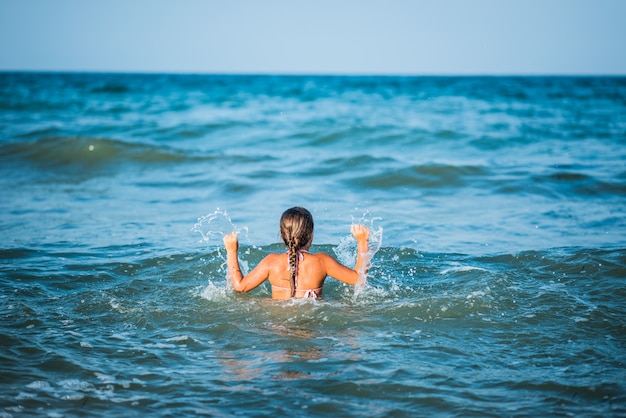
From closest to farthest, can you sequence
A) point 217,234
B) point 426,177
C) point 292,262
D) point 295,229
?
point 295,229
point 292,262
point 217,234
point 426,177

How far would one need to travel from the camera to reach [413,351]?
466cm

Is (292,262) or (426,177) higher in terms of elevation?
(426,177)

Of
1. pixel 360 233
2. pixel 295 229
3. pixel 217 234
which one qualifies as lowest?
pixel 217 234

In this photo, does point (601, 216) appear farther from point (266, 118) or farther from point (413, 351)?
point (266, 118)

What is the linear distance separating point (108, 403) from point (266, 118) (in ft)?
62.4

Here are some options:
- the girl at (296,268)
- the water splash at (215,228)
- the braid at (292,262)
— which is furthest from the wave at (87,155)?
the braid at (292,262)

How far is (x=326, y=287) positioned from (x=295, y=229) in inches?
49.5

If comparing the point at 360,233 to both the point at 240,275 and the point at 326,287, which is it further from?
the point at 240,275

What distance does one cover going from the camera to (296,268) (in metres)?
5.41

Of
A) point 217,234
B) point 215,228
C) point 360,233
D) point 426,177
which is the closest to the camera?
point 360,233

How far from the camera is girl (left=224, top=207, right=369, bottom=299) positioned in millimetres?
5289

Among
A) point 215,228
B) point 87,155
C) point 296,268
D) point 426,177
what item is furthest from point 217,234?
point 87,155

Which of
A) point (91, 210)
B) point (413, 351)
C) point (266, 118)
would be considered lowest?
point (413, 351)

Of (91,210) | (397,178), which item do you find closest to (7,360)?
(91,210)
